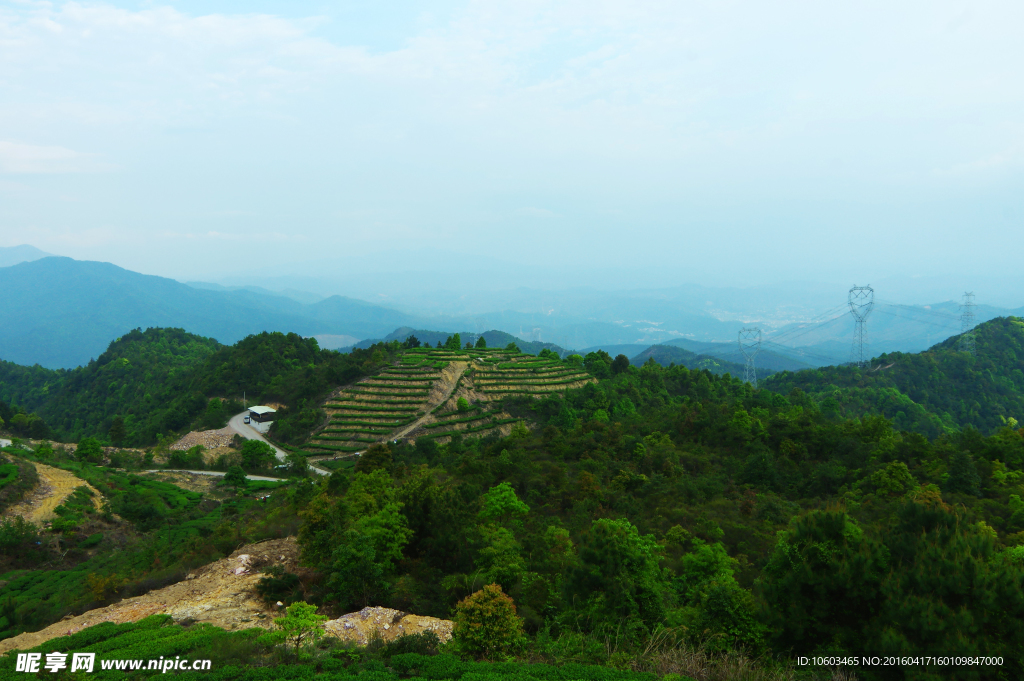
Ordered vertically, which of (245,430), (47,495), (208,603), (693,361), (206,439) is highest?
(693,361)

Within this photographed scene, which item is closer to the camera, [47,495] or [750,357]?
[47,495]

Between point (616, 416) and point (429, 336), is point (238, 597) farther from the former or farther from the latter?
point (429, 336)

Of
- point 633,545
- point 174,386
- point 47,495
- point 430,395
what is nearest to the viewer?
point 633,545

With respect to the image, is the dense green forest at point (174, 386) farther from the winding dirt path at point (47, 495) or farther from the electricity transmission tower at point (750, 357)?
the electricity transmission tower at point (750, 357)

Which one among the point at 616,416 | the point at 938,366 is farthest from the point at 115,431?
the point at 938,366

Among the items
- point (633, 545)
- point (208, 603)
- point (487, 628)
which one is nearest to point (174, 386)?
point (208, 603)

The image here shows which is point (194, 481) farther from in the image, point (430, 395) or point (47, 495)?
point (430, 395)

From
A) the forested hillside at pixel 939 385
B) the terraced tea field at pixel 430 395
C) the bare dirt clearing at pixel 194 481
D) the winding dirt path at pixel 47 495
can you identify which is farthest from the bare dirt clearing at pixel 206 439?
the forested hillside at pixel 939 385
